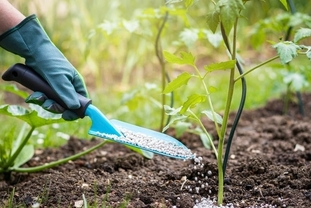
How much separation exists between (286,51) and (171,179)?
76 cm

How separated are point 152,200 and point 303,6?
4.49 metres

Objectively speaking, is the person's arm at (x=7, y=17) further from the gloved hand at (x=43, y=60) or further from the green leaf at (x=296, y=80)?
the green leaf at (x=296, y=80)

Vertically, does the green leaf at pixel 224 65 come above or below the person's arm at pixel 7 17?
above

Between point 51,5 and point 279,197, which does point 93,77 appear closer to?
point 51,5

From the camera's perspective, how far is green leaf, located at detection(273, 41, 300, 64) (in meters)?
1.64

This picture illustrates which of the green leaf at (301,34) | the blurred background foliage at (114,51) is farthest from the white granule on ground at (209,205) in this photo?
the blurred background foliage at (114,51)

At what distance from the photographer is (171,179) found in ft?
7.05

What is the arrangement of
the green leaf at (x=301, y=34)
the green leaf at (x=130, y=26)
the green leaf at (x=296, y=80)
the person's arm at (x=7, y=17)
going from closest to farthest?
the green leaf at (x=301, y=34)
the person's arm at (x=7, y=17)
the green leaf at (x=130, y=26)
the green leaf at (x=296, y=80)

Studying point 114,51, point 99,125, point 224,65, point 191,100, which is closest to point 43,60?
point 99,125

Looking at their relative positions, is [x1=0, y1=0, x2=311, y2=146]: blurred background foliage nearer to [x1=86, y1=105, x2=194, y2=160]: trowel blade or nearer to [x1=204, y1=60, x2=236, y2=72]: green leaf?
[x1=86, y1=105, x2=194, y2=160]: trowel blade

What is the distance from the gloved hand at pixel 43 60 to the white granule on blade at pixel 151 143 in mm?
181

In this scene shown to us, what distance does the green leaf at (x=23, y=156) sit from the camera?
2376mm

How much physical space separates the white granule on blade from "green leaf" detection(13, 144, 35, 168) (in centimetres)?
59

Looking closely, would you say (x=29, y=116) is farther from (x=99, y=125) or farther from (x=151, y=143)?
(x=151, y=143)
